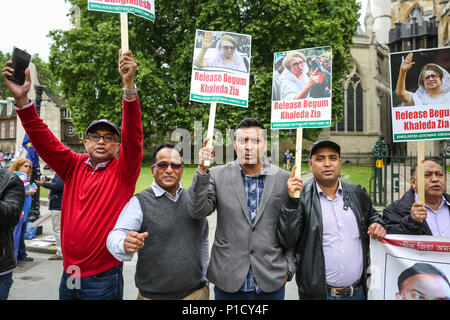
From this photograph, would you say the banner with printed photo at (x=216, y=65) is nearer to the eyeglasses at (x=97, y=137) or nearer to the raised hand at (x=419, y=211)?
the eyeglasses at (x=97, y=137)

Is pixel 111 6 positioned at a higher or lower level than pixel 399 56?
higher

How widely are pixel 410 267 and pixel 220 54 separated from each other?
264 cm

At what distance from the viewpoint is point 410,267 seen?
287cm

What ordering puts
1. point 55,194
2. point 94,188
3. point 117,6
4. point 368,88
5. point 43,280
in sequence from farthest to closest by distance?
point 368,88, point 55,194, point 43,280, point 117,6, point 94,188

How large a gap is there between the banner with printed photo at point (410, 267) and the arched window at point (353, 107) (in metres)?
33.5

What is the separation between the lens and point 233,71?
3533 millimetres

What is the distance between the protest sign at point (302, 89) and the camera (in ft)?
10.6

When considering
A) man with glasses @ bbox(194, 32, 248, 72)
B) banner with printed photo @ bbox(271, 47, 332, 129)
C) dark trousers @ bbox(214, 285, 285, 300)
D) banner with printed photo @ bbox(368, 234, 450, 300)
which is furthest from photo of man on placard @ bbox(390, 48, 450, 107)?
dark trousers @ bbox(214, 285, 285, 300)

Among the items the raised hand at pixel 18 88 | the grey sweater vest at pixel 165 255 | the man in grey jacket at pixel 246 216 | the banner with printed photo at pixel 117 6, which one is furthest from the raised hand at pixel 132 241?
the banner with printed photo at pixel 117 6

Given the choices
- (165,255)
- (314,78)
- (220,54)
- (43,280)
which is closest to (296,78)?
A: (314,78)

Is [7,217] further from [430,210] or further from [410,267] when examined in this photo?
[430,210]
